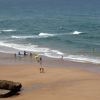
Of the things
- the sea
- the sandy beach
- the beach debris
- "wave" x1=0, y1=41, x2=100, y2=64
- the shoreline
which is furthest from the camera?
the sea

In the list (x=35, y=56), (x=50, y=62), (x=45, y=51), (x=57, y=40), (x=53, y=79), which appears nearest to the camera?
(x=53, y=79)

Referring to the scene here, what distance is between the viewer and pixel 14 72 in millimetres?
46375

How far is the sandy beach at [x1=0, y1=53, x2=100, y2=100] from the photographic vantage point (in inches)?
1435

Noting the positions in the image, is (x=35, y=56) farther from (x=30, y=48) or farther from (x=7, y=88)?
(x=7, y=88)

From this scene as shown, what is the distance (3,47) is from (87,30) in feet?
92.9

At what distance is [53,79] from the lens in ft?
140

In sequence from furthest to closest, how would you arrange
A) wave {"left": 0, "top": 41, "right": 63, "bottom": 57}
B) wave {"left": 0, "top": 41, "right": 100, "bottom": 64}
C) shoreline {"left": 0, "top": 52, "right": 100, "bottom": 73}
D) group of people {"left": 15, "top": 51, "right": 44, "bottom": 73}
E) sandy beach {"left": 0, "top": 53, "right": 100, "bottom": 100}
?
wave {"left": 0, "top": 41, "right": 63, "bottom": 57} → wave {"left": 0, "top": 41, "right": 100, "bottom": 64} → group of people {"left": 15, "top": 51, "right": 44, "bottom": 73} → shoreline {"left": 0, "top": 52, "right": 100, "bottom": 73} → sandy beach {"left": 0, "top": 53, "right": 100, "bottom": 100}

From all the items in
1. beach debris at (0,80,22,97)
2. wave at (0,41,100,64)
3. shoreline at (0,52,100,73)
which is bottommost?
beach debris at (0,80,22,97)

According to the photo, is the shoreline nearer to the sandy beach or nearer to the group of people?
the sandy beach

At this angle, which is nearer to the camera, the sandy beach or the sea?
the sandy beach

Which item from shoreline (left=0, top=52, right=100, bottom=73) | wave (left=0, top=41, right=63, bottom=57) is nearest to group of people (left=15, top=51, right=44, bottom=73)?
shoreline (left=0, top=52, right=100, bottom=73)

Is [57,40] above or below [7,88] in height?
above

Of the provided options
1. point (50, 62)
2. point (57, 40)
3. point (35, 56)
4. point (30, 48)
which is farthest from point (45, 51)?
point (57, 40)

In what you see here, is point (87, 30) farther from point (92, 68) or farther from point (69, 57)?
point (92, 68)
